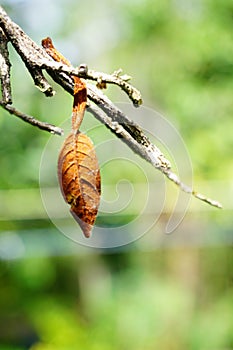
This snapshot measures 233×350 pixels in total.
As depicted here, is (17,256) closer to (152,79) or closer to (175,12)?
(152,79)

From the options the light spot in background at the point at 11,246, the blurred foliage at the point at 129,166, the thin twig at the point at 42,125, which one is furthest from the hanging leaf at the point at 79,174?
the light spot in background at the point at 11,246

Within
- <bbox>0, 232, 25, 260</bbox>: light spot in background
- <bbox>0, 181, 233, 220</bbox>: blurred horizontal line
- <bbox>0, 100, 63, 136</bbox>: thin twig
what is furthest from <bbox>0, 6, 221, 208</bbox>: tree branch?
<bbox>0, 232, 25, 260</bbox>: light spot in background

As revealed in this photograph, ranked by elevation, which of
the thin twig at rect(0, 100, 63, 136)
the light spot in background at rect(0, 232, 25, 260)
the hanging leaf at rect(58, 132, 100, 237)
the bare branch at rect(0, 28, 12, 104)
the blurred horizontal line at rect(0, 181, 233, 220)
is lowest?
the hanging leaf at rect(58, 132, 100, 237)

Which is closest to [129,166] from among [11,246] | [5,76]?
[11,246]

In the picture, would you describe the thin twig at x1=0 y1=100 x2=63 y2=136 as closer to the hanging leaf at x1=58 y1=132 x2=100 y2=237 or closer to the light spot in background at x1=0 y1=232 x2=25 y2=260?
the hanging leaf at x1=58 y1=132 x2=100 y2=237

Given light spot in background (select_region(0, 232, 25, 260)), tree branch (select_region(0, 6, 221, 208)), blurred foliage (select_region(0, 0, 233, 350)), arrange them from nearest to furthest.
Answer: tree branch (select_region(0, 6, 221, 208)) < blurred foliage (select_region(0, 0, 233, 350)) < light spot in background (select_region(0, 232, 25, 260))

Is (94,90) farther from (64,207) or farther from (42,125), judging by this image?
(64,207)

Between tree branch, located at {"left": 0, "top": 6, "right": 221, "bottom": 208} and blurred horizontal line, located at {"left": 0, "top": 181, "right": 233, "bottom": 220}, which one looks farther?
blurred horizontal line, located at {"left": 0, "top": 181, "right": 233, "bottom": 220}

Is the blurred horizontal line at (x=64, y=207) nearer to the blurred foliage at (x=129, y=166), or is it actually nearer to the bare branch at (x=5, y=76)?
the blurred foliage at (x=129, y=166)
